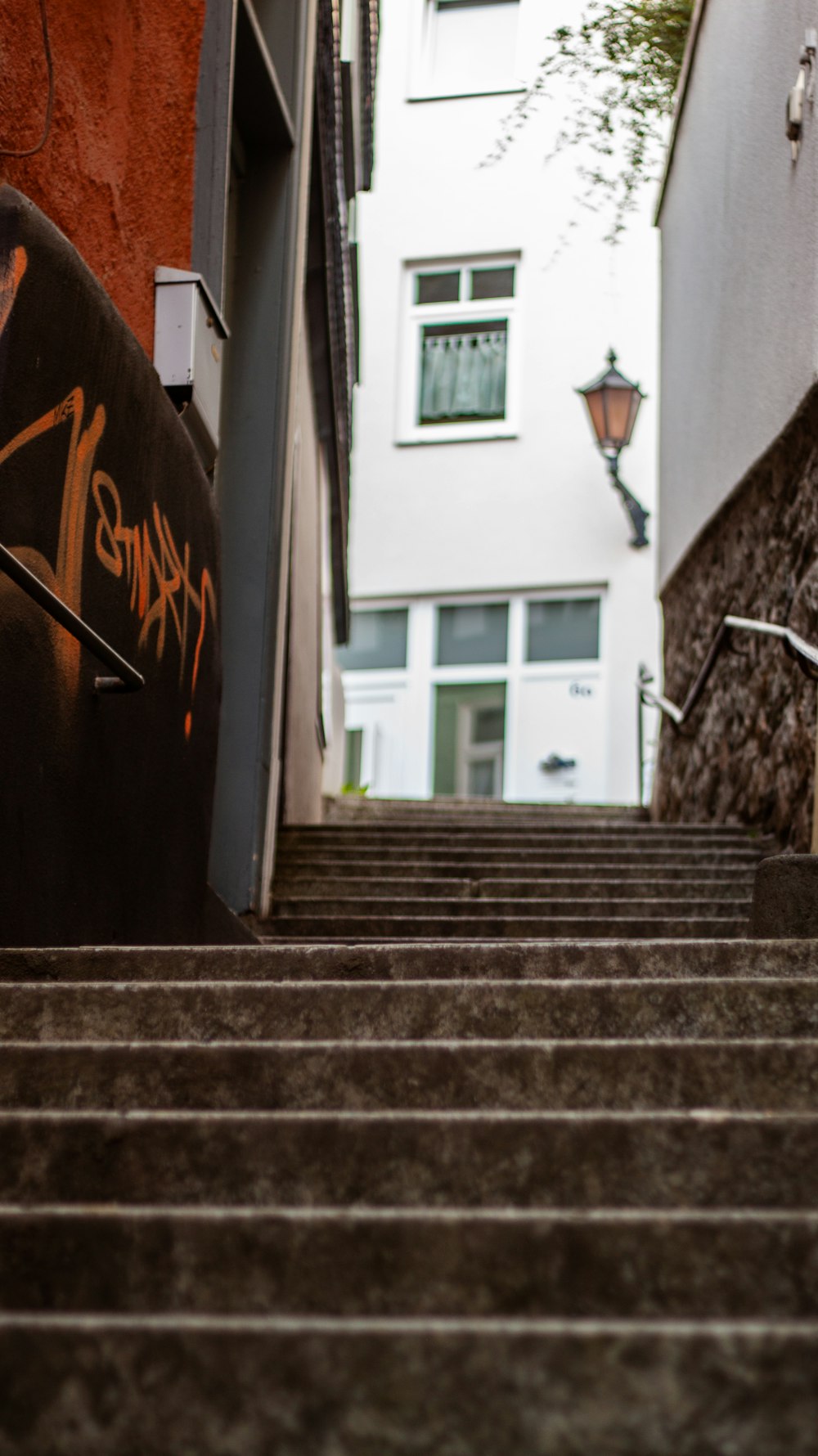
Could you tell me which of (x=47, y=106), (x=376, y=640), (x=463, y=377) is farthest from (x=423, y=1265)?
(x=463, y=377)

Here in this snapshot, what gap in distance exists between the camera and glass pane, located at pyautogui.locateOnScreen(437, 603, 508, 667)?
13914mm

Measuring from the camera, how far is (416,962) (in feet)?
10.3

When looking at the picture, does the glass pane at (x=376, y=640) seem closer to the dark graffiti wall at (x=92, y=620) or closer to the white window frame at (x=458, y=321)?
the white window frame at (x=458, y=321)

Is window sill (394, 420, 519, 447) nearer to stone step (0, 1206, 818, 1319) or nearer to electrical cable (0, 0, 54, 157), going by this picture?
electrical cable (0, 0, 54, 157)

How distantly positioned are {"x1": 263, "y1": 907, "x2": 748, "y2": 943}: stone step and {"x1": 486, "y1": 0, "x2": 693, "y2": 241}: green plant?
15.7 ft

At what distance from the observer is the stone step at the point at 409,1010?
265cm

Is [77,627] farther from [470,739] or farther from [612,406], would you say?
[470,739]

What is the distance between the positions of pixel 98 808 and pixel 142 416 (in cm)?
94

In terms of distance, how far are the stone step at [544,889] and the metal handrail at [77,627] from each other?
2.14 m

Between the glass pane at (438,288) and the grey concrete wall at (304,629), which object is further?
the glass pane at (438,288)

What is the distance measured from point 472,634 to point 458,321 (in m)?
2.72

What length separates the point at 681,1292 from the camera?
1805 millimetres

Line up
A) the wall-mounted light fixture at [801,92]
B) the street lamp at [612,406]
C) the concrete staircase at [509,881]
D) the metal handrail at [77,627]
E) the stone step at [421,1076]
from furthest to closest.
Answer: the street lamp at [612,406]
the wall-mounted light fixture at [801,92]
the concrete staircase at [509,881]
the metal handrail at [77,627]
the stone step at [421,1076]

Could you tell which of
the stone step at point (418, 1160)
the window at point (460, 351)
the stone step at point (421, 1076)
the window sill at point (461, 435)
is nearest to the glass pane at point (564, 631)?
the window sill at point (461, 435)
